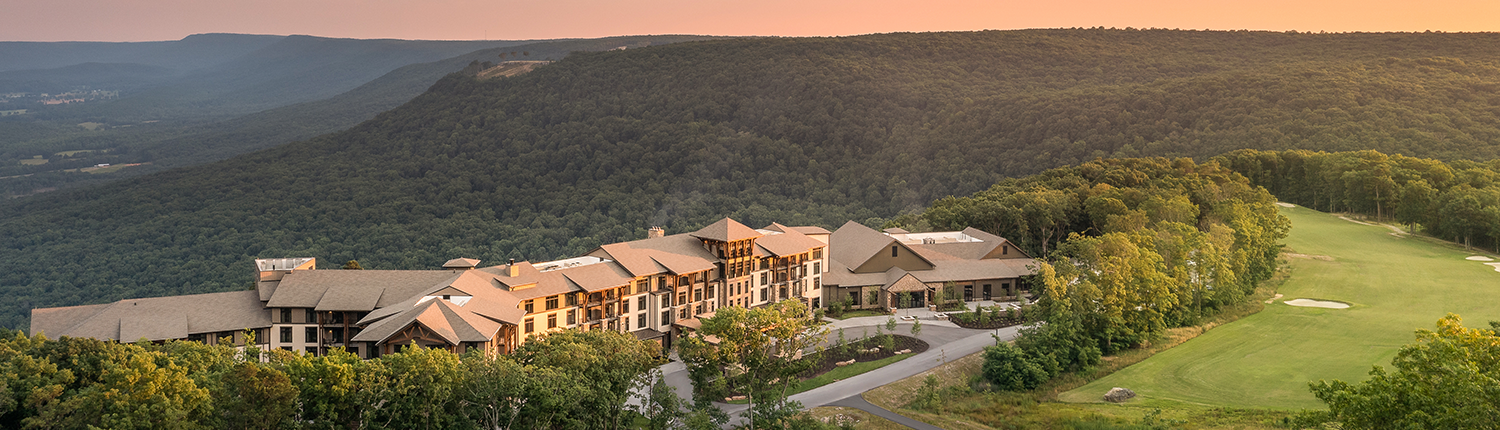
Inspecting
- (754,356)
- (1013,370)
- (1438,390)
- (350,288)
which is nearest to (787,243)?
(1013,370)

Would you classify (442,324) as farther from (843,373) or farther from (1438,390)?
(1438,390)

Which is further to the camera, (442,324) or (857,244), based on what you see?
(857,244)

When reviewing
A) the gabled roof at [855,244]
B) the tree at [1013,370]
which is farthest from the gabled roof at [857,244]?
the tree at [1013,370]

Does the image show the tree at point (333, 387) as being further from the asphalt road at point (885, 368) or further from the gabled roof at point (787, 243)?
the gabled roof at point (787, 243)

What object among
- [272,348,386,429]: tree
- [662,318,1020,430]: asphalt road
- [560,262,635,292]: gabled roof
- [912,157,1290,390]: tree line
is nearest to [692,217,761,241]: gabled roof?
[560,262,635,292]: gabled roof

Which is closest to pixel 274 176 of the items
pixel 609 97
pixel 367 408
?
pixel 609 97

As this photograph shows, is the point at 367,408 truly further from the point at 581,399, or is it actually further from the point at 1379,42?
the point at 1379,42

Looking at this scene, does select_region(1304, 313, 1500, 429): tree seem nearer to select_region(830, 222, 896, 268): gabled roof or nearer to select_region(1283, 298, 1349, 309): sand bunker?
select_region(1283, 298, 1349, 309): sand bunker
